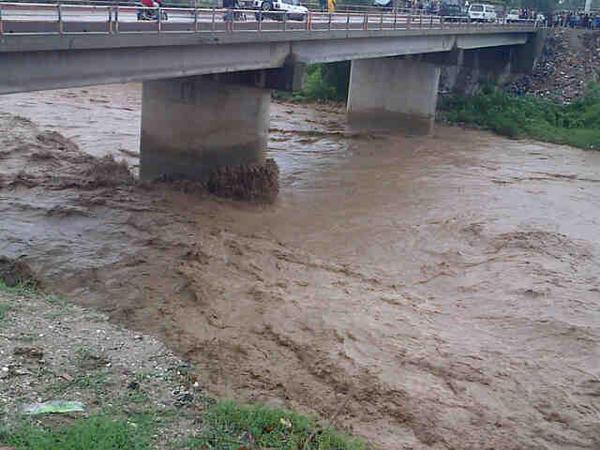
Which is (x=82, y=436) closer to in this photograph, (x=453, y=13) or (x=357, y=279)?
(x=357, y=279)

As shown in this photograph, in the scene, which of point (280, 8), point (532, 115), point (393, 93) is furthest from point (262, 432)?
point (532, 115)

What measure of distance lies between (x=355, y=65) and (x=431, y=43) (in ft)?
18.5

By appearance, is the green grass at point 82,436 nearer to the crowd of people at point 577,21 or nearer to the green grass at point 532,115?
the green grass at point 532,115

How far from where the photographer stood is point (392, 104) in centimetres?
3869

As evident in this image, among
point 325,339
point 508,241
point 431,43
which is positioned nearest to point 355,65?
point 431,43

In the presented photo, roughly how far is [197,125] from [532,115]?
26.6 m

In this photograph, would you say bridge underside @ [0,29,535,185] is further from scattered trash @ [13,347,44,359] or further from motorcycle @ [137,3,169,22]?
scattered trash @ [13,347,44,359]

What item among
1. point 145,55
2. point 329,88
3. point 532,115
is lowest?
point 532,115

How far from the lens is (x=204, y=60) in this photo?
18.5 m

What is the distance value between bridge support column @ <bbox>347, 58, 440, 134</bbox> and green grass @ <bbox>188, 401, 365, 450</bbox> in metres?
30.2

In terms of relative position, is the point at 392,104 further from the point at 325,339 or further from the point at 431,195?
the point at 325,339

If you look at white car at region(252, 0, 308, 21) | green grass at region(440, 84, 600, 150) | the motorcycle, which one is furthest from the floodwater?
green grass at region(440, 84, 600, 150)

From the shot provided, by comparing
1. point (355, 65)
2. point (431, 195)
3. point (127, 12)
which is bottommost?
point (431, 195)

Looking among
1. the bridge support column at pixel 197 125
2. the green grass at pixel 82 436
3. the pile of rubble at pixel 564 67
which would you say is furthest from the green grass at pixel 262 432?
the pile of rubble at pixel 564 67
